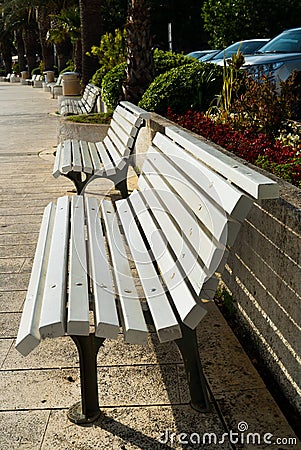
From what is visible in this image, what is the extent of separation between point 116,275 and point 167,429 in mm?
773

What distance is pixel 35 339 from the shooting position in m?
2.48

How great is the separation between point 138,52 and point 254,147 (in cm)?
504

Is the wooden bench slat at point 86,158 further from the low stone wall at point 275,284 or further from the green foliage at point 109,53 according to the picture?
the green foliage at point 109,53

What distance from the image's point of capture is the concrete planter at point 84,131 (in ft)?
28.8

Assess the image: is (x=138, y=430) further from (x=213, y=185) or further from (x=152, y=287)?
(x=213, y=185)

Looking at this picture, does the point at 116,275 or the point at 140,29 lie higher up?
the point at 140,29

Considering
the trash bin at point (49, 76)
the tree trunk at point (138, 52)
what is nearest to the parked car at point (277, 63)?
the tree trunk at point (138, 52)

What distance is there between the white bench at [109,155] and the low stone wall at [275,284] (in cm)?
181

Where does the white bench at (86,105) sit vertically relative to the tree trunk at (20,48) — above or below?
above

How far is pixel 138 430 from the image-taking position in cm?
279

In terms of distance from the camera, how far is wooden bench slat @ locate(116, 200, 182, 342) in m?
2.56

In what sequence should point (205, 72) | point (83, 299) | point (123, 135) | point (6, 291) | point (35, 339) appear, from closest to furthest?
point (35, 339)
point (83, 299)
point (6, 291)
point (123, 135)
point (205, 72)

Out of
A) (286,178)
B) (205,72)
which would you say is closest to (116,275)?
(286,178)

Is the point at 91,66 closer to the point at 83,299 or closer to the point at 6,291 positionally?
the point at 6,291
